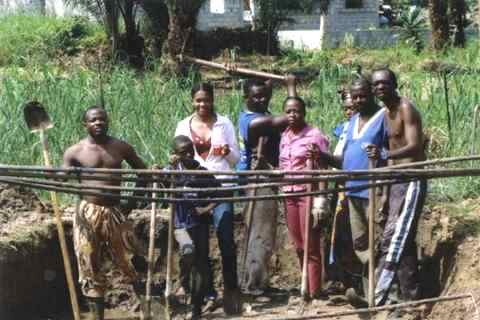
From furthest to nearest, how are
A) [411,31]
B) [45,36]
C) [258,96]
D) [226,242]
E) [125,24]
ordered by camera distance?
[411,31]
[45,36]
[125,24]
[258,96]
[226,242]

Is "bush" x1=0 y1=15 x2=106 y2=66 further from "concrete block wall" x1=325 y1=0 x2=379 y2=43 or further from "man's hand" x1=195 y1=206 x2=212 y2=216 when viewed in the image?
"man's hand" x1=195 y1=206 x2=212 y2=216

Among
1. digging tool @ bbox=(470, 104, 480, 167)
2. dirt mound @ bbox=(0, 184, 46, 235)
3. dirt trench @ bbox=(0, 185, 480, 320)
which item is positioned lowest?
dirt trench @ bbox=(0, 185, 480, 320)

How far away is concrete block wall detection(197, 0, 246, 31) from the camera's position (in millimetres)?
25166

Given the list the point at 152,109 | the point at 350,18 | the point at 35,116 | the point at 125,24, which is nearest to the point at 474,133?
the point at 152,109

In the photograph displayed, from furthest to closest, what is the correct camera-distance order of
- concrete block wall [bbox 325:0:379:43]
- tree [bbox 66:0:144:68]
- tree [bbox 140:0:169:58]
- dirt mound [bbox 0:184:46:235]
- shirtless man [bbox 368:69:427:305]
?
concrete block wall [bbox 325:0:379:43] → tree [bbox 140:0:169:58] → tree [bbox 66:0:144:68] → dirt mound [bbox 0:184:46:235] → shirtless man [bbox 368:69:427:305]

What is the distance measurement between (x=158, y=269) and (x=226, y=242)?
112 cm

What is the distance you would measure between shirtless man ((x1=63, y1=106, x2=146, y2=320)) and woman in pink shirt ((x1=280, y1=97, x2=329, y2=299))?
100cm

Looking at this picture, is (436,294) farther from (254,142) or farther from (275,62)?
(275,62)

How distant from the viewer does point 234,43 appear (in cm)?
1973

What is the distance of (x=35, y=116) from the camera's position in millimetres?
6691

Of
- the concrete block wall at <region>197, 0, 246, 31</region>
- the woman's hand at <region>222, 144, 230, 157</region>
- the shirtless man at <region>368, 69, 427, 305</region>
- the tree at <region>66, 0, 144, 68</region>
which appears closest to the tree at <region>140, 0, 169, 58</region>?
the tree at <region>66, 0, 144, 68</region>

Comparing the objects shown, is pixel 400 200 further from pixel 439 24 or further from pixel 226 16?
pixel 226 16

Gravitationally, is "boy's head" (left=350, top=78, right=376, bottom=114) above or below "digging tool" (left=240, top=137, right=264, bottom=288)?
above

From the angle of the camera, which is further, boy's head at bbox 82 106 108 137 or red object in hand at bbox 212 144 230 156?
red object in hand at bbox 212 144 230 156
